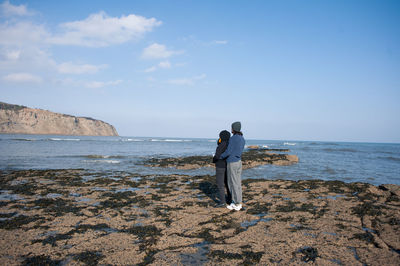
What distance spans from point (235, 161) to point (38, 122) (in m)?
142

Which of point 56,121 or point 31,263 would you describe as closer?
point 31,263

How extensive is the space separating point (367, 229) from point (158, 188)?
740cm

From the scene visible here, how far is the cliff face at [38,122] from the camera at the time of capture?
11262 centimetres

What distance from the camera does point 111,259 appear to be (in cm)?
392

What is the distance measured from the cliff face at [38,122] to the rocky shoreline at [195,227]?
131 metres

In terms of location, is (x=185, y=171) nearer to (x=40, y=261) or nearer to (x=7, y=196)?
(x=7, y=196)

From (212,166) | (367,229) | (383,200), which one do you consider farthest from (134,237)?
(212,166)

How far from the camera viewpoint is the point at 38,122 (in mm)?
122188

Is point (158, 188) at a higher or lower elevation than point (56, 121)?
lower

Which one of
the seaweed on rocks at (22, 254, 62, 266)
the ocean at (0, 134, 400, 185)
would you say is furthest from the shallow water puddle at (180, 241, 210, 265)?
the ocean at (0, 134, 400, 185)

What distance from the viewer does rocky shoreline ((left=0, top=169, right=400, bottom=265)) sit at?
403cm

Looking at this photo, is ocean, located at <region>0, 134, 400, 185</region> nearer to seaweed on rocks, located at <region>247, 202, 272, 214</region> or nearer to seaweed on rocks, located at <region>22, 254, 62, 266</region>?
seaweed on rocks, located at <region>247, 202, 272, 214</region>

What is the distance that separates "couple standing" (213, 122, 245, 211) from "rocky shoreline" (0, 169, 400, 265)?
46 centimetres

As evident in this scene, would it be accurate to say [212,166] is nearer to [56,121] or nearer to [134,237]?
[134,237]
